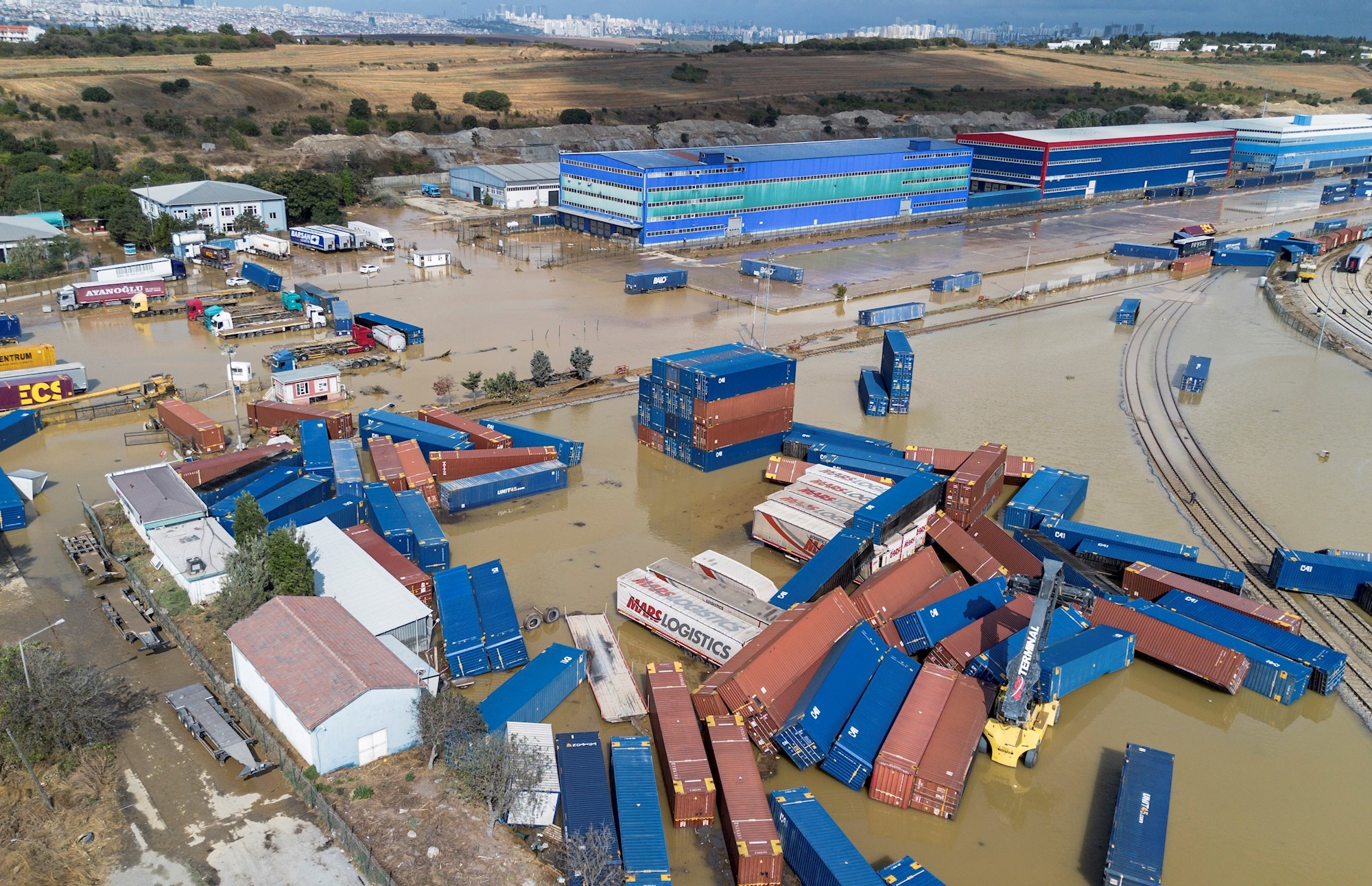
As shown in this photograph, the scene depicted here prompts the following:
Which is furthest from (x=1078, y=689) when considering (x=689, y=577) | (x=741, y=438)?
(x=741, y=438)

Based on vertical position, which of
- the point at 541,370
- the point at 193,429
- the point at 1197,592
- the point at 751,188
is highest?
the point at 751,188

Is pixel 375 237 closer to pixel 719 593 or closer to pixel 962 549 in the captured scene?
pixel 719 593

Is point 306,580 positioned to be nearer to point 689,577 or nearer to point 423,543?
point 423,543

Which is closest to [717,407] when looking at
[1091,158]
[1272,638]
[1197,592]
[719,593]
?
[719,593]

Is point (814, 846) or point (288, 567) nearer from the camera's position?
point (814, 846)

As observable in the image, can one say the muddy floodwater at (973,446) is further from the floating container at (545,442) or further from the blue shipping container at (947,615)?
the blue shipping container at (947,615)

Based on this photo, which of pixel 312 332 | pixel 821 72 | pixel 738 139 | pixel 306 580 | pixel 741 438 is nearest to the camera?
pixel 306 580
